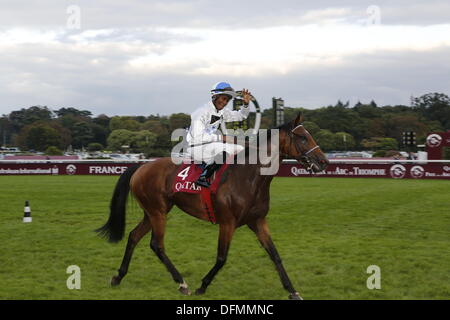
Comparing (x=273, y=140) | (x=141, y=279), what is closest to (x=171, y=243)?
(x=141, y=279)

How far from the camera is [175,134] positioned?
291 inches

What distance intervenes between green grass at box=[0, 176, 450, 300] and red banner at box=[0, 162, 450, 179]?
11432 millimetres

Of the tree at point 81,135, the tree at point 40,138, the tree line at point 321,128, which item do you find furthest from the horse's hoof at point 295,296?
the tree at point 81,135

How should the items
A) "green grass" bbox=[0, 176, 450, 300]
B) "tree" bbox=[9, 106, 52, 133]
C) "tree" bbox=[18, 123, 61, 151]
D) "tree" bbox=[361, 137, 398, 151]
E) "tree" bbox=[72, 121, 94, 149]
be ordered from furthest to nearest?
"tree" bbox=[9, 106, 52, 133] → "tree" bbox=[72, 121, 94, 149] → "tree" bbox=[18, 123, 61, 151] → "tree" bbox=[361, 137, 398, 151] → "green grass" bbox=[0, 176, 450, 300]

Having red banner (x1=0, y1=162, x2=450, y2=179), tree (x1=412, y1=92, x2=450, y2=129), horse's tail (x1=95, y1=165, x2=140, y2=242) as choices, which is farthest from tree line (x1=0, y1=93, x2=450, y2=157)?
horse's tail (x1=95, y1=165, x2=140, y2=242)

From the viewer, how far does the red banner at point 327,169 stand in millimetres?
29328

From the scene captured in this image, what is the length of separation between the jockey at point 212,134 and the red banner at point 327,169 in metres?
18.6

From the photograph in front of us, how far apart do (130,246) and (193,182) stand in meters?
1.38

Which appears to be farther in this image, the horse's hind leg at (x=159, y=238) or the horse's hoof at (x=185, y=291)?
the horse's hind leg at (x=159, y=238)

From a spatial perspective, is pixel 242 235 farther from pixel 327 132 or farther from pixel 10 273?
pixel 327 132

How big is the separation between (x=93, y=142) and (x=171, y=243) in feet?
369

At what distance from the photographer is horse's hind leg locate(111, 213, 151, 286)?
7328 mm

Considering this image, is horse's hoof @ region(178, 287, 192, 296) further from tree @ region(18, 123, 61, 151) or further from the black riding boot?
tree @ region(18, 123, 61, 151)

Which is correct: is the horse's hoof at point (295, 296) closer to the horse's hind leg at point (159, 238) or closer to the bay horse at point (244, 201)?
the bay horse at point (244, 201)
